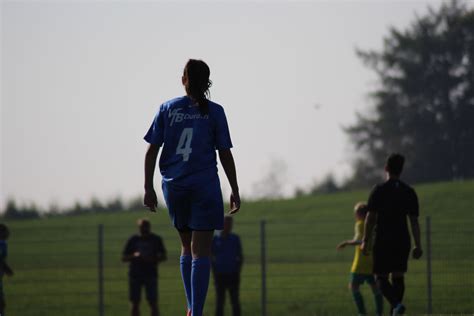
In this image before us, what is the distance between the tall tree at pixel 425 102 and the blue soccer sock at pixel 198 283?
63.8 meters

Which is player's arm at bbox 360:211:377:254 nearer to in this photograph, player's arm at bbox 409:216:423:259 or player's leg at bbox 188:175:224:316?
player's arm at bbox 409:216:423:259

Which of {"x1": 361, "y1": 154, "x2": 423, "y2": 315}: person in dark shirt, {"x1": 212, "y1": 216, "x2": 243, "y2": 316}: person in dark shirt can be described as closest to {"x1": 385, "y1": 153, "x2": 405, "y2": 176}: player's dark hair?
{"x1": 361, "y1": 154, "x2": 423, "y2": 315}: person in dark shirt

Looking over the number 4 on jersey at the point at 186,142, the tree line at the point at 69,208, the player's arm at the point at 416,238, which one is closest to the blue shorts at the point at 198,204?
the number 4 on jersey at the point at 186,142

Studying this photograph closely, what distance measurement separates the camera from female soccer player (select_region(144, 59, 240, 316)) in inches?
349

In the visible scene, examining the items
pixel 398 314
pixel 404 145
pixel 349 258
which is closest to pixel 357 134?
pixel 404 145

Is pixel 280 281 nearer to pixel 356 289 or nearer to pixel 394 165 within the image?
pixel 356 289

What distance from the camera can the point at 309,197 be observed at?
59.0 metres

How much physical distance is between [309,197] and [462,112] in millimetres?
20449

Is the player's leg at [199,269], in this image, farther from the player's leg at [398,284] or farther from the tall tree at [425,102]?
the tall tree at [425,102]

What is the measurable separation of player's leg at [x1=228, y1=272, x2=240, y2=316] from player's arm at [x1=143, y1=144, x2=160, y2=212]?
11.7 meters

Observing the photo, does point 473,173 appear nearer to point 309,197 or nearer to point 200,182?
point 309,197

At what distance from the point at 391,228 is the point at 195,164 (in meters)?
4.06

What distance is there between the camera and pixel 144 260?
19984 millimetres

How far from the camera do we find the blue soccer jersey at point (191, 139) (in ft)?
29.1
